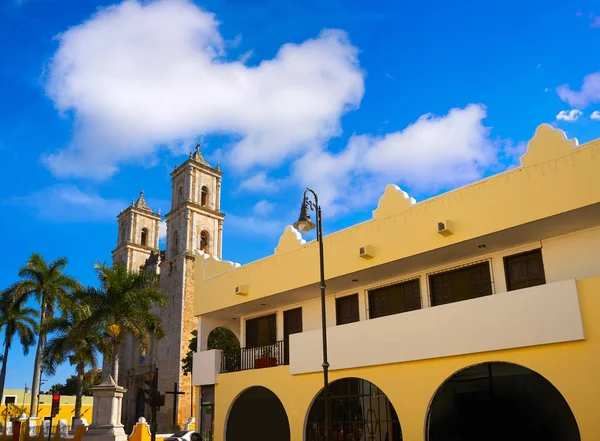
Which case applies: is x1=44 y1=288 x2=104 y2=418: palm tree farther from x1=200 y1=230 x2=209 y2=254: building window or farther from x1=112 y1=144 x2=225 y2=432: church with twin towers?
x1=200 y1=230 x2=209 y2=254: building window

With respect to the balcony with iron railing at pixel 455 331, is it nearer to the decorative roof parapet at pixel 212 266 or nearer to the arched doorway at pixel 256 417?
the arched doorway at pixel 256 417

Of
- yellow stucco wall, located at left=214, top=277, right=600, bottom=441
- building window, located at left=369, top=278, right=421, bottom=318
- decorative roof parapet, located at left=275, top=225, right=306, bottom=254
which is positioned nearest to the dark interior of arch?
yellow stucco wall, located at left=214, top=277, right=600, bottom=441

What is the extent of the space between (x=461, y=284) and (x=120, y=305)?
19.4 meters

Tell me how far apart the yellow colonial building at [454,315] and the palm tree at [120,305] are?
11.2m

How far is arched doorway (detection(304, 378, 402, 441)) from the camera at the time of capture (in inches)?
618

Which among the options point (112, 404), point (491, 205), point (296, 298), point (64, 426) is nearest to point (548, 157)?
point (491, 205)

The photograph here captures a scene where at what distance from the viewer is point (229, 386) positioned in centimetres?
2005

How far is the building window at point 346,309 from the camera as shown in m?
18.1

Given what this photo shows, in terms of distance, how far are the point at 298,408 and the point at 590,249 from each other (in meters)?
9.05

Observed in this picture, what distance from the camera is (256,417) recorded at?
66.7 feet

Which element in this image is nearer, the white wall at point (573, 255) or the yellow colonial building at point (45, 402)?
the white wall at point (573, 255)

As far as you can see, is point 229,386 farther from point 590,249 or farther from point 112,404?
point 590,249

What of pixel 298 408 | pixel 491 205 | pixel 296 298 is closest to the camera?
pixel 491 205

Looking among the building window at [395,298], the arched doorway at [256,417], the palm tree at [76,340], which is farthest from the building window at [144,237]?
the building window at [395,298]
